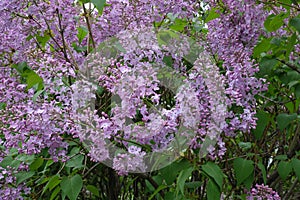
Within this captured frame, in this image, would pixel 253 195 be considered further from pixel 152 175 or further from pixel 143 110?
pixel 143 110

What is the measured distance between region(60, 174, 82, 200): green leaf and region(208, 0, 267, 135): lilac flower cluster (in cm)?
62

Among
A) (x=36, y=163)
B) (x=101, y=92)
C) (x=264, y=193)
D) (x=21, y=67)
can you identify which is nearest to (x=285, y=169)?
(x=264, y=193)

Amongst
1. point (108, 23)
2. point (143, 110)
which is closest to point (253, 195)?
point (143, 110)

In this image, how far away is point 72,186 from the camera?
6.28 feet

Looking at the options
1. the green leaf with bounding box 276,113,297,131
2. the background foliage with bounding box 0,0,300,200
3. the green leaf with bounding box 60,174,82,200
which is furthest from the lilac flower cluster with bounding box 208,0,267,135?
the green leaf with bounding box 60,174,82,200

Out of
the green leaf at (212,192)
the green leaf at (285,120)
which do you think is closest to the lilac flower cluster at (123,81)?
the green leaf at (212,192)

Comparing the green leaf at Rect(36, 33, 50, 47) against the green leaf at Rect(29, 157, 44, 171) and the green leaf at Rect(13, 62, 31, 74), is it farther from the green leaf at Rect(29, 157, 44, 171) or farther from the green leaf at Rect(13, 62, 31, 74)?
the green leaf at Rect(29, 157, 44, 171)

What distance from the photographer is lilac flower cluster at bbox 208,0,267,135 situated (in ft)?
5.89

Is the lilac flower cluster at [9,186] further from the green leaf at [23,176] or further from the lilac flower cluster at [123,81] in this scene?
the lilac flower cluster at [123,81]

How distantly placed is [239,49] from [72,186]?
0.88 meters

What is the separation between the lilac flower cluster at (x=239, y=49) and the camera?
5.89 feet

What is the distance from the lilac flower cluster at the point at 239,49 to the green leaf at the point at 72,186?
0.62 meters

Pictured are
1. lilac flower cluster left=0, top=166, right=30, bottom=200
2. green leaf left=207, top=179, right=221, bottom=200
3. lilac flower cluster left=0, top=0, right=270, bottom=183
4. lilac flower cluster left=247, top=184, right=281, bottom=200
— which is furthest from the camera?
lilac flower cluster left=0, top=166, right=30, bottom=200

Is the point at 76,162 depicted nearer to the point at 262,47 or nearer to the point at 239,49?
the point at 239,49
